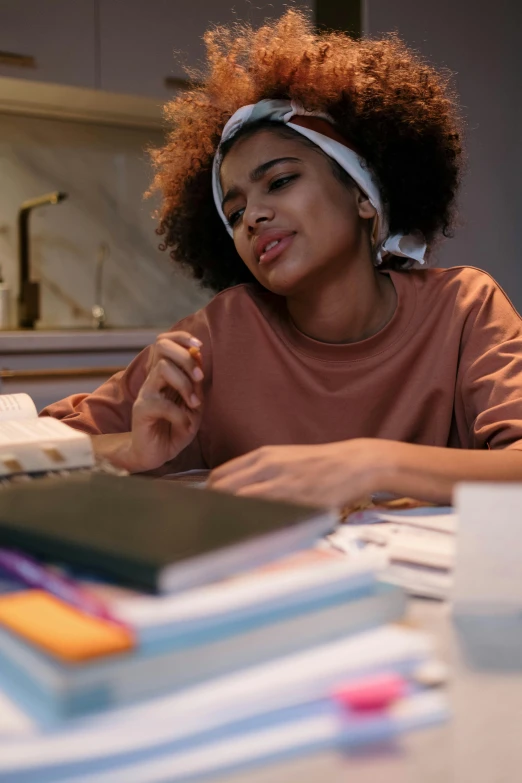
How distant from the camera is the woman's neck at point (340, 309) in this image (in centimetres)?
142

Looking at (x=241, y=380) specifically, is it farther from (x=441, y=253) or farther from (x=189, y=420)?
(x=441, y=253)

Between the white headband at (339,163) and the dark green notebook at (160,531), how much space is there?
103 centimetres

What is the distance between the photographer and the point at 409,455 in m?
0.83

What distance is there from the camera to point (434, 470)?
0.83 metres

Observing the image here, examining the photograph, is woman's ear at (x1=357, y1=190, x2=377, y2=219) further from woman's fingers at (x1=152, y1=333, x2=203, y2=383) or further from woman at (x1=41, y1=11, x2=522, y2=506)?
woman's fingers at (x1=152, y1=333, x2=203, y2=383)

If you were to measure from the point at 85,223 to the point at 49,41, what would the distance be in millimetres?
679

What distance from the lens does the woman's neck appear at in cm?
142

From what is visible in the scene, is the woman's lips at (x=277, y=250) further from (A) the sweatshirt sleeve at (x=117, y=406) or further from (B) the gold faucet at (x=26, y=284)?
(B) the gold faucet at (x=26, y=284)

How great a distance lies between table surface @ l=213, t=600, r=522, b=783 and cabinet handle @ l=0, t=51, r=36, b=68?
2.49 metres

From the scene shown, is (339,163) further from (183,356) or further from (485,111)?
(485,111)

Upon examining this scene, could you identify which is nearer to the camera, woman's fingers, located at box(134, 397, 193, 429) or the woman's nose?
woman's fingers, located at box(134, 397, 193, 429)

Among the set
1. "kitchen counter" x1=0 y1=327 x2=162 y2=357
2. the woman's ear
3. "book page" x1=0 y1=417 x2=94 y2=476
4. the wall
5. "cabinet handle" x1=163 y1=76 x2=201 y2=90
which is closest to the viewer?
"book page" x1=0 y1=417 x2=94 y2=476

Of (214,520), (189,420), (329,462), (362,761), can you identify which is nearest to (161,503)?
(214,520)

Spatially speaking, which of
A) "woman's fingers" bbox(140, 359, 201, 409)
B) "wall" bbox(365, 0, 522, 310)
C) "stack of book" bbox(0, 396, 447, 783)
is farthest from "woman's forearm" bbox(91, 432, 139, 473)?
"wall" bbox(365, 0, 522, 310)
